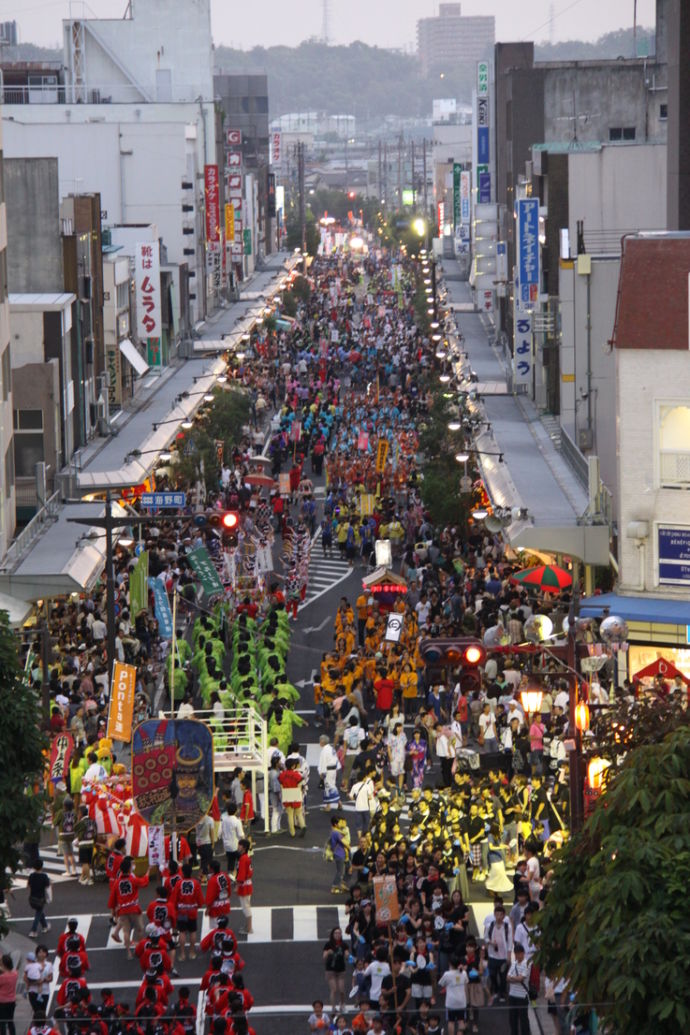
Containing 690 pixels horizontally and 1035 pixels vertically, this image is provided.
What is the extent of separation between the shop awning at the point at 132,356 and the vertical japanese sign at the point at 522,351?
11689mm

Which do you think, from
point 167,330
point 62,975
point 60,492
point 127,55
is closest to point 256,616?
point 60,492

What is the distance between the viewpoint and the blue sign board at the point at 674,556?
109ft

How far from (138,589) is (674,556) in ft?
34.2

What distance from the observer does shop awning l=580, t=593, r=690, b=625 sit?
1278 inches

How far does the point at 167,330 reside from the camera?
77188 millimetres

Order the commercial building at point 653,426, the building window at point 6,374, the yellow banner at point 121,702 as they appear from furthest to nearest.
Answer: the building window at point 6,374, the commercial building at point 653,426, the yellow banner at point 121,702

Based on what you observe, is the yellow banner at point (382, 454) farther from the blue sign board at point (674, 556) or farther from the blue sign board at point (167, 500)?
the blue sign board at point (674, 556)

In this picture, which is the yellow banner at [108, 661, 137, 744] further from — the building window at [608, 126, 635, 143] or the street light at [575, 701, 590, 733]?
the building window at [608, 126, 635, 143]

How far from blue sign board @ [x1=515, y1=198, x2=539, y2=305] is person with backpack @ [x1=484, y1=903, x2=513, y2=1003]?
3427 cm

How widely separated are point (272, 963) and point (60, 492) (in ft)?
73.3

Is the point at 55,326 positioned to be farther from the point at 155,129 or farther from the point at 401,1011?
the point at 155,129

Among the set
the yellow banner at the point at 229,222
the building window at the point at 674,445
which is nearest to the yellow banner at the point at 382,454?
the building window at the point at 674,445

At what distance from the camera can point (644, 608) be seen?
32938 millimetres

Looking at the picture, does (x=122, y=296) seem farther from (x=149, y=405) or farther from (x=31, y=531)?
(x=31, y=531)
